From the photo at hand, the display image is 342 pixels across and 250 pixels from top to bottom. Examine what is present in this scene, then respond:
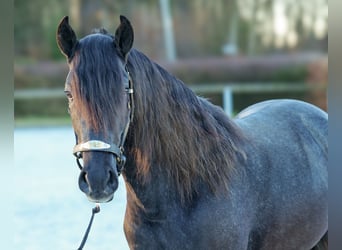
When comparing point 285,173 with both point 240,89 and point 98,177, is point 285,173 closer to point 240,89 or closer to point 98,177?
point 98,177

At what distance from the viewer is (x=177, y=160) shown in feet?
6.78

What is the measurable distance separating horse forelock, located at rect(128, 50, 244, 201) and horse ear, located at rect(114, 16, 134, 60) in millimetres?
75

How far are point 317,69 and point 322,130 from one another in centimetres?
1538

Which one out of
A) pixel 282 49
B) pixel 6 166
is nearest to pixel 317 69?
pixel 282 49

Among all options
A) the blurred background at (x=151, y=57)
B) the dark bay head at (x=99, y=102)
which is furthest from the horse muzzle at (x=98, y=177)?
the blurred background at (x=151, y=57)

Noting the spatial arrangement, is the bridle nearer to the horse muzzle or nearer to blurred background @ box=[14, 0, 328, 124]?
the horse muzzle

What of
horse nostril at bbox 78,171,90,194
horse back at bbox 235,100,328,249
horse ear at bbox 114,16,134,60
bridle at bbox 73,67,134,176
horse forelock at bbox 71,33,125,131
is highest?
horse ear at bbox 114,16,134,60

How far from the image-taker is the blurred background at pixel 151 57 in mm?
5977

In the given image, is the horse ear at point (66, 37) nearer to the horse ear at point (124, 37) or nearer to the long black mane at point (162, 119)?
the long black mane at point (162, 119)

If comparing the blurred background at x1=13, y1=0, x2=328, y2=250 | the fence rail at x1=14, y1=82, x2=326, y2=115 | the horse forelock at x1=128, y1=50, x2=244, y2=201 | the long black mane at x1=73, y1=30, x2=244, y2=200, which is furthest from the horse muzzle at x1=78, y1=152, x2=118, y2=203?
the fence rail at x1=14, y1=82, x2=326, y2=115

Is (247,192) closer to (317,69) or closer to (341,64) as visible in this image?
(341,64)

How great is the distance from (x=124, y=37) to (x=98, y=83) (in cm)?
20

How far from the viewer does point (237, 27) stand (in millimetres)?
24000

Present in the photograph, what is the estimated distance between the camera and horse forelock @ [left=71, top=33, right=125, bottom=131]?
1736 mm
